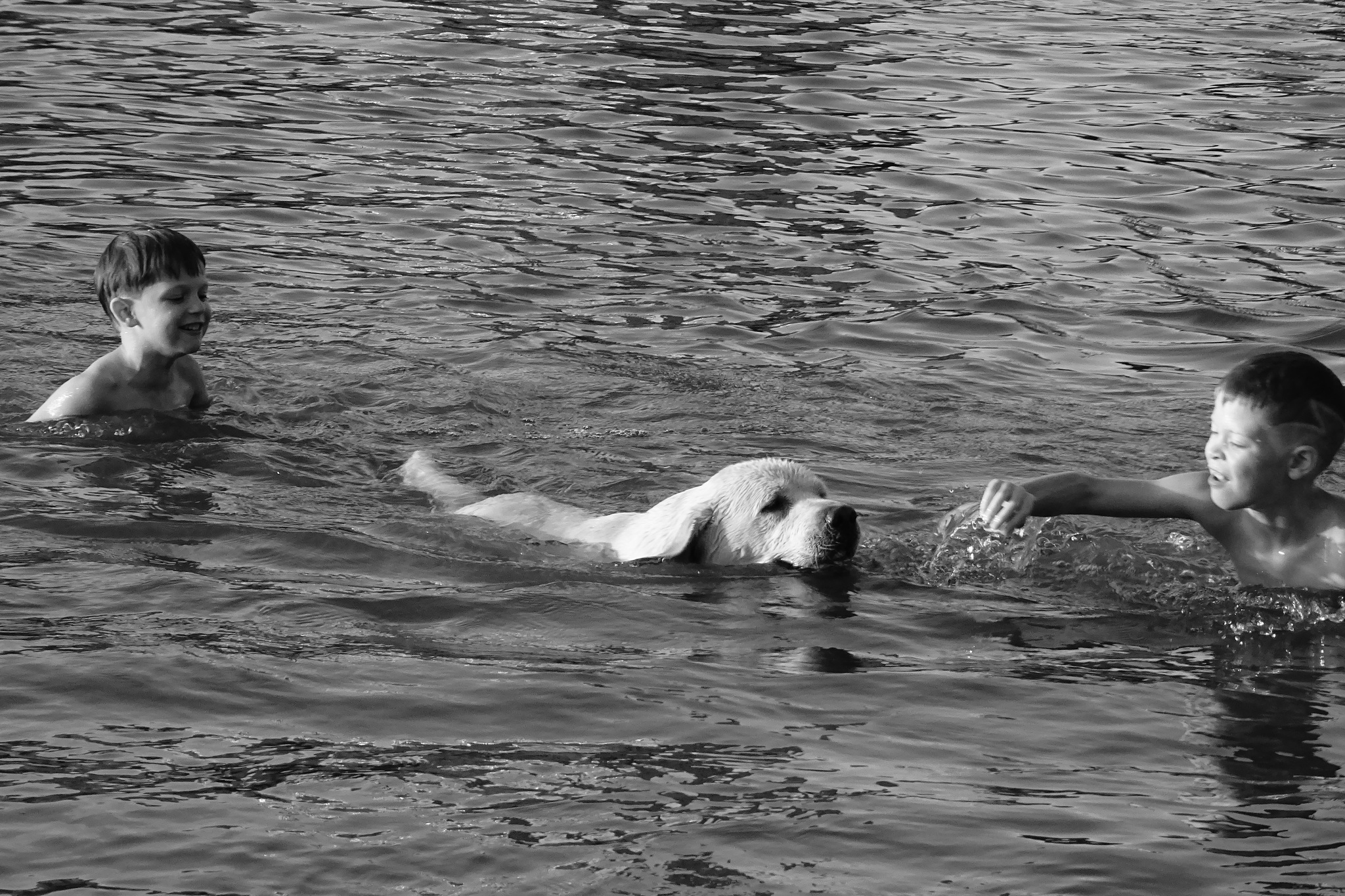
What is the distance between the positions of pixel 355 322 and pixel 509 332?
92 cm

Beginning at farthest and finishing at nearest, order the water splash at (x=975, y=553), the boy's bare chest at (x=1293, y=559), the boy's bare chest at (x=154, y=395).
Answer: the boy's bare chest at (x=154, y=395) < the water splash at (x=975, y=553) < the boy's bare chest at (x=1293, y=559)

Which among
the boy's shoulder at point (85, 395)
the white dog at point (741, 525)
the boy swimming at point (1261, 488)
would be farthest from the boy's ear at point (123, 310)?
the boy swimming at point (1261, 488)

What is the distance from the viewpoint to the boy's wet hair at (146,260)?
8.28m

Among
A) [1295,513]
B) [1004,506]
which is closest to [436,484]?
[1004,506]

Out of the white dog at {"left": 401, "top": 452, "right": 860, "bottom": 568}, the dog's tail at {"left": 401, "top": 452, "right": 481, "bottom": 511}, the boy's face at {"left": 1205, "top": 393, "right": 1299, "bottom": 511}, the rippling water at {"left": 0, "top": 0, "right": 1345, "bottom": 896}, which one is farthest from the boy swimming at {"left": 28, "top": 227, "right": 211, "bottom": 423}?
the boy's face at {"left": 1205, "top": 393, "right": 1299, "bottom": 511}

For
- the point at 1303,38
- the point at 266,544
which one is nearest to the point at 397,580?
the point at 266,544

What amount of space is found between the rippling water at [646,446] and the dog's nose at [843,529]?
0.12 meters

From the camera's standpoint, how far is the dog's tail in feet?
24.9

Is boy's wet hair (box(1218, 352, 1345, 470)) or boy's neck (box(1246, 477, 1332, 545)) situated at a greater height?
boy's wet hair (box(1218, 352, 1345, 470))

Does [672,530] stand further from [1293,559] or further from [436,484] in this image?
[1293,559]

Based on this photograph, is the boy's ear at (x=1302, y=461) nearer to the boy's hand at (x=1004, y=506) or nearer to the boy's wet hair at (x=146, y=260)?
the boy's hand at (x=1004, y=506)

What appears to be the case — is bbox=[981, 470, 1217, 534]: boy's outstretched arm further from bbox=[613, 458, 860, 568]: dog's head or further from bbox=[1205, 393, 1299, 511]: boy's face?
bbox=[613, 458, 860, 568]: dog's head

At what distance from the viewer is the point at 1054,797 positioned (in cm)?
463

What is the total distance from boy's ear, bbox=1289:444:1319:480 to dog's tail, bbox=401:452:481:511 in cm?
336
